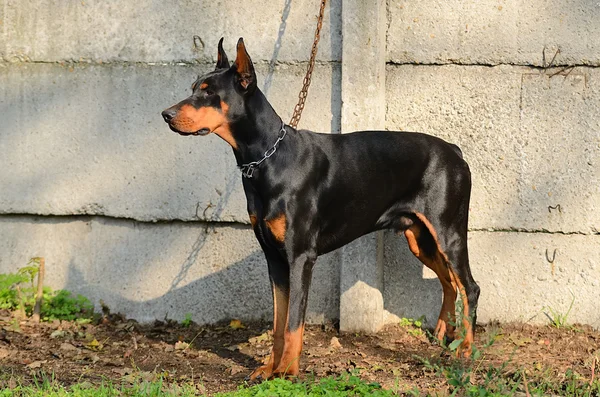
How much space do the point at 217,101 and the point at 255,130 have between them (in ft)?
1.00

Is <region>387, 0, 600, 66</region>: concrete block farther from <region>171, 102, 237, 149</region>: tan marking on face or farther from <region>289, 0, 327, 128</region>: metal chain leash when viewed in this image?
<region>171, 102, 237, 149</region>: tan marking on face

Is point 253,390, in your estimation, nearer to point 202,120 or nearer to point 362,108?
point 202,120

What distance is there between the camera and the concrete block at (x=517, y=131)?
6000 mm

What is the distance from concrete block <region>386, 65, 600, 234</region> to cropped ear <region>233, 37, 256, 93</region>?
170 centimetres

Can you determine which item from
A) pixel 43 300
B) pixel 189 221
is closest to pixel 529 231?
pixel 189 221

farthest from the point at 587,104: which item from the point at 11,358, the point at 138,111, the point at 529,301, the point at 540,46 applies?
the point at 11,358

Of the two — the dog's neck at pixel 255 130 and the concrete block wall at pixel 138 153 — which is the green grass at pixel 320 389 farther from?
the concrete block wall at pixel 138 153

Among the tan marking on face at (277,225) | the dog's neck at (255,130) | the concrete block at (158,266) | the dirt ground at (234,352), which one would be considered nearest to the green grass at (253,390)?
the dirt ground at (234,352)

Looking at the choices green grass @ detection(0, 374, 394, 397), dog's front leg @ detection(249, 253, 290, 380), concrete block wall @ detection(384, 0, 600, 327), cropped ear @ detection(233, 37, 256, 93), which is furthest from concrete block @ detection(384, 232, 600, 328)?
cropped ear @ detection(233, 37, 256, 93)

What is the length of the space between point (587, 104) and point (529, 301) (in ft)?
5.06

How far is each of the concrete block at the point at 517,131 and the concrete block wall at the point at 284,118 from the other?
1 cm

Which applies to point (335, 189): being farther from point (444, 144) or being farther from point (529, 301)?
point (529, 301)

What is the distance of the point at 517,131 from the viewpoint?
20.0ft

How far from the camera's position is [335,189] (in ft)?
17.5
